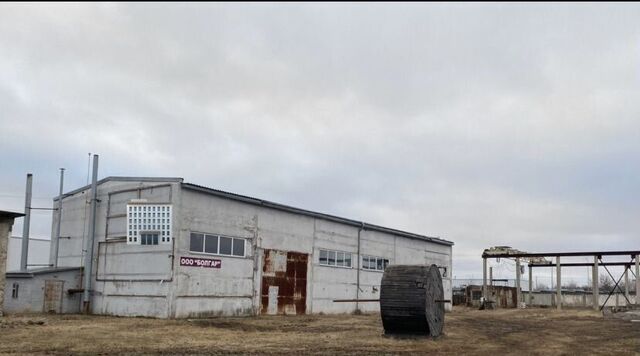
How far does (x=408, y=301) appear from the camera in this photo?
20328 millimetres

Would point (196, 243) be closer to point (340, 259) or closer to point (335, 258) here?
point (335, 258)

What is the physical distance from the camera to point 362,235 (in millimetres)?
42250

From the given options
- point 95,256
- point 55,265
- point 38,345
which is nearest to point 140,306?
point 95,256

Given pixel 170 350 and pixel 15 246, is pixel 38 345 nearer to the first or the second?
pixel 170 350

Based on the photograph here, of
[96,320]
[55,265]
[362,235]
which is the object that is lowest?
[96,320]

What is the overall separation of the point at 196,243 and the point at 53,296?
7.92 meters

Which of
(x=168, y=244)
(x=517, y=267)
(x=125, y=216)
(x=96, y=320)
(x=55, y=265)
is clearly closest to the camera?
(x=96, y=320)

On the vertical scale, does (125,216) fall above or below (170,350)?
above

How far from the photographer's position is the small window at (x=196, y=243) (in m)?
30.1

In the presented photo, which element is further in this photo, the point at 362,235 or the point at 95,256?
the point at 362,235

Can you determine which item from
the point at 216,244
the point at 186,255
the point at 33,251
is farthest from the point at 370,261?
the point at 33,251

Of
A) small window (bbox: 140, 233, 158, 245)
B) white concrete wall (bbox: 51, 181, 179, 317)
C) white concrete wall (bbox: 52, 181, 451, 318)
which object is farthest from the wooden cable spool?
small window (bbox: 140, 233, 158, 245)

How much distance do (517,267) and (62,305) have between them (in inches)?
1499

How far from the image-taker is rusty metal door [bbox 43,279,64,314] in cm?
3114
